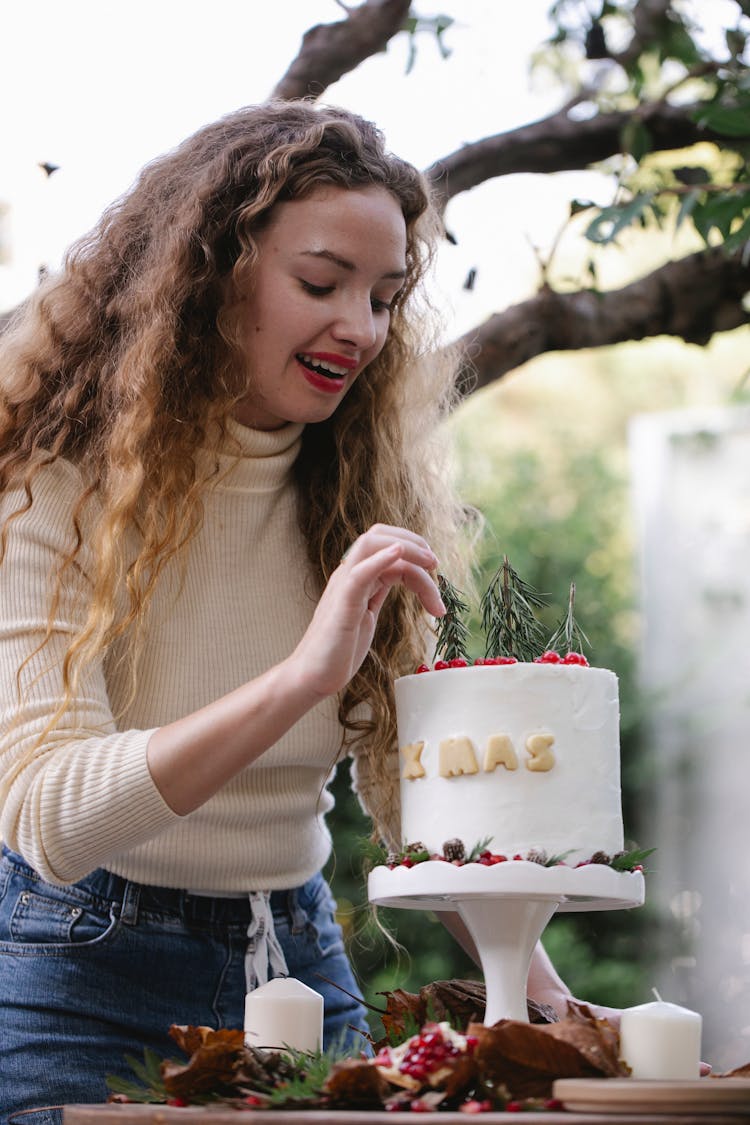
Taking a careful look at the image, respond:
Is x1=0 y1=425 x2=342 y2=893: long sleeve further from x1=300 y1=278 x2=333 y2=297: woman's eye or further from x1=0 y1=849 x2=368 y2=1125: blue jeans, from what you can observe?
x1=300 y1=278 x2=333 y2=297: woman's eye

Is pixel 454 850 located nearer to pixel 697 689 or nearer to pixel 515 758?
pixel 515 758

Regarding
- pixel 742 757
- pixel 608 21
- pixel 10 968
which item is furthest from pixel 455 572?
pixel 742 757

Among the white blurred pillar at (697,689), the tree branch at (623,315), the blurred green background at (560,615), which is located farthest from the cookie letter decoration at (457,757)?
the white blurred pillar at (697,689)

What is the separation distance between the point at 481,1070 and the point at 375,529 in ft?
1.70

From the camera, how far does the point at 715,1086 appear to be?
98 cm

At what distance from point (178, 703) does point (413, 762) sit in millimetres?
363

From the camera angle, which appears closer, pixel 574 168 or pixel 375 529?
pixel 375 529

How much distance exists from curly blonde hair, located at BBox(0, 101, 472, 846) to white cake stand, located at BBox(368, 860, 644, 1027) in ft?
1.27

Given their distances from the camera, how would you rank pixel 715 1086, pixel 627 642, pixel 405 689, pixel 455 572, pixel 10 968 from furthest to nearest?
pixel 627 642
pixel 455 572
pixel 10 968
pixel 405 689
pixel 715 1086

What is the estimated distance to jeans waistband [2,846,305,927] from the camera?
161 centimetres

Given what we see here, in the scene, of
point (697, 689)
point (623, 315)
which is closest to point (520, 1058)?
point (623, 315)

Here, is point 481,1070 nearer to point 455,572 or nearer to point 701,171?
point 455,572

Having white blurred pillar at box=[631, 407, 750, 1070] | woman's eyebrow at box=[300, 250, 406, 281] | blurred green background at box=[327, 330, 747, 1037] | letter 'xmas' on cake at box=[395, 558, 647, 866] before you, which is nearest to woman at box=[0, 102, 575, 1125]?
woman's eyebrow at box=[300, 250, 406, 281]

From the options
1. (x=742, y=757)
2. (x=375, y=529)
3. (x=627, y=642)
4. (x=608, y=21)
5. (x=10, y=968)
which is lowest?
(x=742, y=757)
